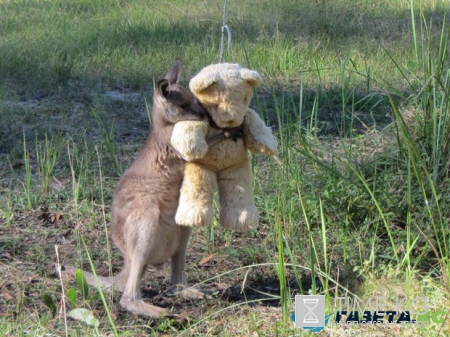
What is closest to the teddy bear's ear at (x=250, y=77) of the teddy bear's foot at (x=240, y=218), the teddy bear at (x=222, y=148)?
the teddy bear at (x=222, y=148)

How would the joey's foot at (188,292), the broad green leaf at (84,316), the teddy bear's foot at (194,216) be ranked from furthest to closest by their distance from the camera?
the joey's foot at (188,292)
the teddy bear's foot at (194,216)
the broad green leaf at (84,316)

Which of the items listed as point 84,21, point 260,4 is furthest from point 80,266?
point 260,4

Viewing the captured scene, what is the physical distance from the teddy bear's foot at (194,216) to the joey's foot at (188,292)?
543 mm

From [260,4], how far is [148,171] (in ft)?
22.1

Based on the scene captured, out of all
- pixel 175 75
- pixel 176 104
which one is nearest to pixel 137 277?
pixel 176 104

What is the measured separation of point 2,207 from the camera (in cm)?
490

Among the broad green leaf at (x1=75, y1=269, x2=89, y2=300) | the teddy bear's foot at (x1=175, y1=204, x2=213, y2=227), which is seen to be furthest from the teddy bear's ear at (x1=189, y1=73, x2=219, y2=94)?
the broad green leaf at (x1=75, y1=269, x2=89, y2=300)

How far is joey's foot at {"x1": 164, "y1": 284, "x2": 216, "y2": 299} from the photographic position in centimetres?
387

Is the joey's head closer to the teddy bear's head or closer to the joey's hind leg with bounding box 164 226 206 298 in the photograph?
the teddy bear's head

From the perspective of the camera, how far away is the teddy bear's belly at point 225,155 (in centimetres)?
348

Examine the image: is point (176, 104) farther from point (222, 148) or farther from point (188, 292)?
point (188, 292)

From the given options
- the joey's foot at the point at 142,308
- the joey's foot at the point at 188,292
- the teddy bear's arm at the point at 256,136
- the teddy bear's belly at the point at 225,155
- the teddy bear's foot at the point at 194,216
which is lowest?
the joey's foot at the point at 188,292

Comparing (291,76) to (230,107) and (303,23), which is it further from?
(230,107)

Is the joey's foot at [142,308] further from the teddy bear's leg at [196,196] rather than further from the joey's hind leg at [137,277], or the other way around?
the teddy bear's leg at [196,196]
